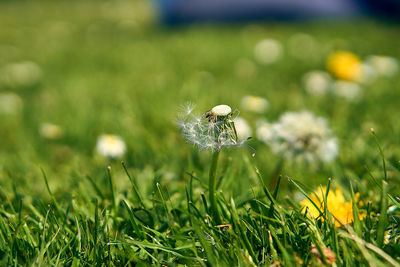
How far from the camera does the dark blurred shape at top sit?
530cm

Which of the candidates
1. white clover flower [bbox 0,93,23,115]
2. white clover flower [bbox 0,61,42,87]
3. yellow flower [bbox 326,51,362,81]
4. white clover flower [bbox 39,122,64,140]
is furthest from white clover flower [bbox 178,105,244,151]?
white clover flower [bbox 0,61,42,87]

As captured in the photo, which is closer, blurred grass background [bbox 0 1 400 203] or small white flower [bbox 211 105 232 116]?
small white flower [bbox 211 105 232 116]

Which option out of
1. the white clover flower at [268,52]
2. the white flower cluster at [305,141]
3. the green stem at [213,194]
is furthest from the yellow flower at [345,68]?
the green stem at [213,194]

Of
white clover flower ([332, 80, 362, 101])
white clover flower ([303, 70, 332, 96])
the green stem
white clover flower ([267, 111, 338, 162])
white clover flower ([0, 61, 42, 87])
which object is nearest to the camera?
the green stem

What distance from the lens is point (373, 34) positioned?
168 inches

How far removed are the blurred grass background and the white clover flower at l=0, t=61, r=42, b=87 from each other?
0.09m

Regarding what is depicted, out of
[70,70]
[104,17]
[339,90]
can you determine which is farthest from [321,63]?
[104,17]

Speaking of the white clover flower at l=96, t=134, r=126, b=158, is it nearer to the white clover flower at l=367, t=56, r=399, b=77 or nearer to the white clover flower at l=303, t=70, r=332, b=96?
the white clover flower at l=303, t=70, r=332, b=96

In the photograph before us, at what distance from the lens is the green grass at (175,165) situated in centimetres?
94

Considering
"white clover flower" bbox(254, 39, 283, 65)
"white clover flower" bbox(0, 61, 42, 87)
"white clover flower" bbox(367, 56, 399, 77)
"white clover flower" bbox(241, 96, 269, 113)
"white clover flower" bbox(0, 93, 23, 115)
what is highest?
"white clover flower" bbox(367, 56, 399, 77)

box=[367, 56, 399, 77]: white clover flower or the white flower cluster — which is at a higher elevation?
the white flower cluster

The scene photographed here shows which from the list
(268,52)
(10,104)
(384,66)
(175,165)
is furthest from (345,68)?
(10,104)

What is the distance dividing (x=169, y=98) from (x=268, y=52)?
1.52m

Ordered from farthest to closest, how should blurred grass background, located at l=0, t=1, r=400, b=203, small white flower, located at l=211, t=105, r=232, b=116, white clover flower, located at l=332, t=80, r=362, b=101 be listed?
white clover flower, located at l=332, t=80, r=362, b=101 → blurred grass background, located at l=0, t=1, r=400, b=203 → small white flower, located at l=211, t=105, r=232, b=116
